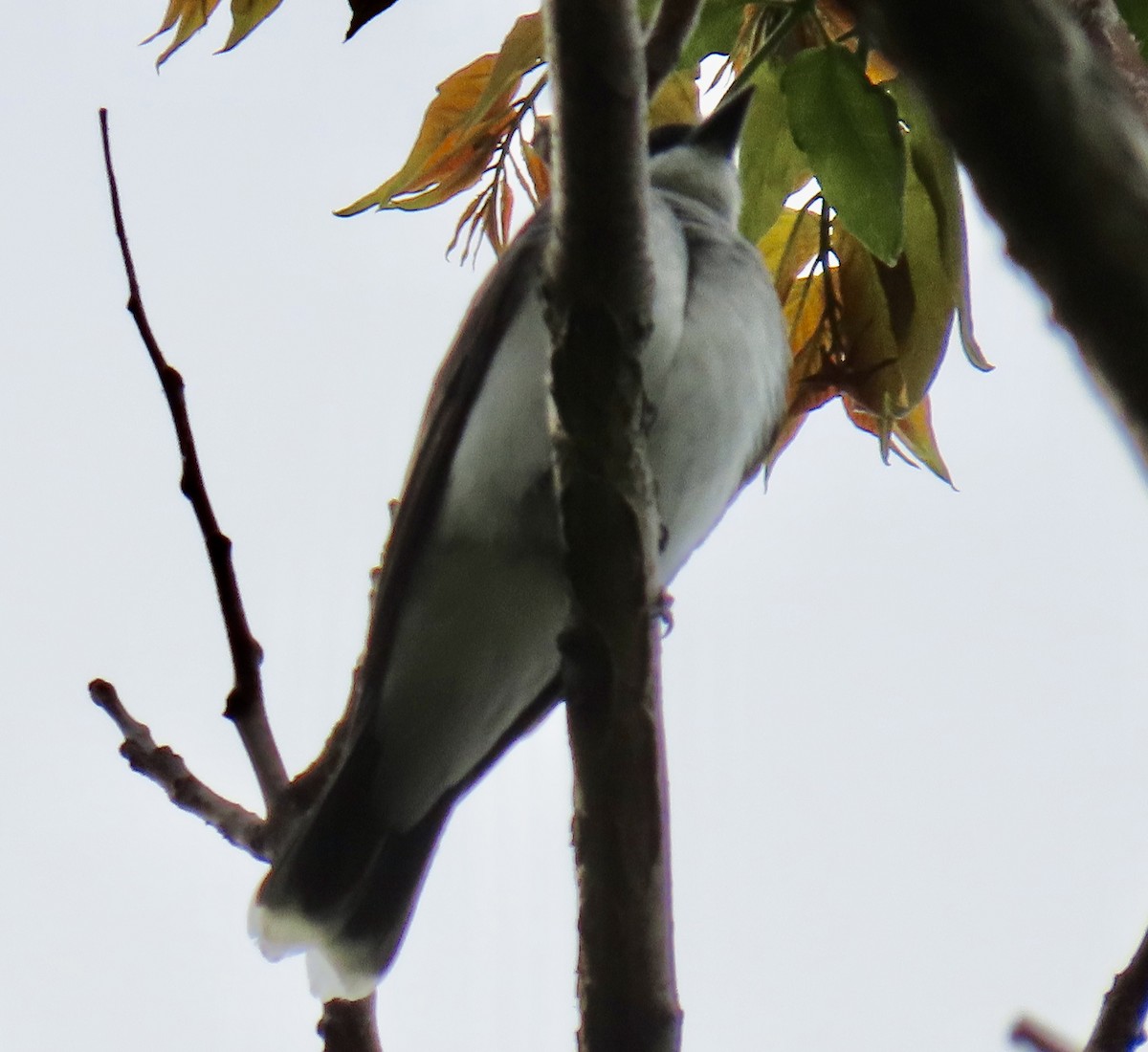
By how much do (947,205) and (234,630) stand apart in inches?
47.5

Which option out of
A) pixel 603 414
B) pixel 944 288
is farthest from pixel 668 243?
pixel 603 414

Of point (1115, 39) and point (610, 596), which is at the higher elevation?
point (1115, 39)

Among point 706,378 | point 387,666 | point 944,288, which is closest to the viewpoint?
point 944,288

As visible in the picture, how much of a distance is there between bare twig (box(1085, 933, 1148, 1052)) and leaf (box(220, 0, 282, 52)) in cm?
166

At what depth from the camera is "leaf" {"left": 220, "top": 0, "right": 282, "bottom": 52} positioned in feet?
7.20

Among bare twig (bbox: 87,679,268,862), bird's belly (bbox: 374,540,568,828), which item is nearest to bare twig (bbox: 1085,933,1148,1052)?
bare twig (bbox: 87,679,268,862)

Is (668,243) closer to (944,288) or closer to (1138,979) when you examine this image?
(944,288)

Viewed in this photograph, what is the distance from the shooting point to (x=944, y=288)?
2.33 metres

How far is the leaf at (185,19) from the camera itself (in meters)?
2.27

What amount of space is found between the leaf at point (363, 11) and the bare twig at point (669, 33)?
50 centimetres

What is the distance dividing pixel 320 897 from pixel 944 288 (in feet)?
5.66

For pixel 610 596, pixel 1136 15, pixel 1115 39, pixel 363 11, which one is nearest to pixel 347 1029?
pixel 610 596

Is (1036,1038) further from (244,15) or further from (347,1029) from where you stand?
(244,15)

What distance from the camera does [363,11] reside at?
5.13 feet
